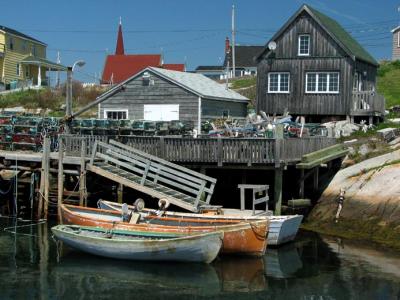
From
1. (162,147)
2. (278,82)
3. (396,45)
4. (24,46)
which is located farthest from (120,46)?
(162,147)

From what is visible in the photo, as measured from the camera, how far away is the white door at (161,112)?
33.5 meters

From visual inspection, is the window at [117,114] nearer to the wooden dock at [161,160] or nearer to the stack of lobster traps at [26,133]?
the stack of lobster traps at [26,133]

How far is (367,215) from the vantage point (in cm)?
2466

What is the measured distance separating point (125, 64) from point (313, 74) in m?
46.6

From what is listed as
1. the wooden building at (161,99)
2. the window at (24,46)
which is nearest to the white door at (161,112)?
the wooden building at (161,99)

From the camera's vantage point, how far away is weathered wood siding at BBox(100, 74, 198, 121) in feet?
109

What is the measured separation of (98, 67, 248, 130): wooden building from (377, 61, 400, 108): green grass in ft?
58.0

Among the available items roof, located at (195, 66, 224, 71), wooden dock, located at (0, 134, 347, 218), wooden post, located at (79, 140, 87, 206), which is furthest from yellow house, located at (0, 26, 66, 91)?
roof, located at (195, 66, 224, 71)

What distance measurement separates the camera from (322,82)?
127 ft

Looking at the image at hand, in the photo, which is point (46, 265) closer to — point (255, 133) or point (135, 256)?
point (135, 256)

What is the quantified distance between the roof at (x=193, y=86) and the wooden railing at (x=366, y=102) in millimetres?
6592

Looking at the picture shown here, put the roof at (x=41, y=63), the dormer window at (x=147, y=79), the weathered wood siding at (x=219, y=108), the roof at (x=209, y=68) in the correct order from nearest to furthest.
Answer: the weathered wood siding at (x=219, y=108), the dormer window at (x=147, y=79), the roof at (x=41, y=63), the roof at (x=209, y=68)

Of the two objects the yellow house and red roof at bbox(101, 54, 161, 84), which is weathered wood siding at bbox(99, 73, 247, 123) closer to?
the yellow house

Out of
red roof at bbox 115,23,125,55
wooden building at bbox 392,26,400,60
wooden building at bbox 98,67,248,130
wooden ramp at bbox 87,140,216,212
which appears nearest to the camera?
wooden ramp at bbox 87,140,216,212
